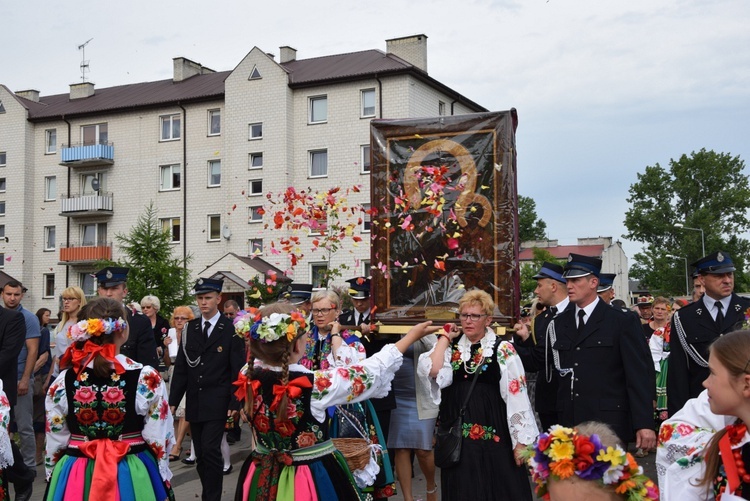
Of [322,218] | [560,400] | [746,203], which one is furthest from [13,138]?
[746,203]

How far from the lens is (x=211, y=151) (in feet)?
136

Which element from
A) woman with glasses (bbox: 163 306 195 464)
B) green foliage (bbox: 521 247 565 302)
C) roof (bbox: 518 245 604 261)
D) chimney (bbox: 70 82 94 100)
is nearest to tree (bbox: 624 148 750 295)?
green foliage (bbox: 521 247 565 302)

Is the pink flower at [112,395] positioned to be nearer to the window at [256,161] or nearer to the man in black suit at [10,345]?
the man in black suit at [10,345]

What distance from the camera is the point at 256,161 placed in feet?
132

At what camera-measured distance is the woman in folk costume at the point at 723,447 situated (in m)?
3.06

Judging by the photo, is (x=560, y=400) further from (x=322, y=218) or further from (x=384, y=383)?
(x=322, y=218)

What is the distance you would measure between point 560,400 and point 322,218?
3127 mm

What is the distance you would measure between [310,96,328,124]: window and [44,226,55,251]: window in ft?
58.2

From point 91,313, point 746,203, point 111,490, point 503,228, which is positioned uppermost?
point 746,203

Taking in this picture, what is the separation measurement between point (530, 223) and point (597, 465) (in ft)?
289

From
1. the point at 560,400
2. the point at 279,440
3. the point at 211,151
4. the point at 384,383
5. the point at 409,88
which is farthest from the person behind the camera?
the point at 211,151

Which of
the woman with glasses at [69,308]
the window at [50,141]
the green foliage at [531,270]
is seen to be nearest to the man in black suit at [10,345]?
the woman with glasses at [69,308]

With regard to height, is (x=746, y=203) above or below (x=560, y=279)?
above

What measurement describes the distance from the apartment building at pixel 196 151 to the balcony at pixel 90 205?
76 millimetres
